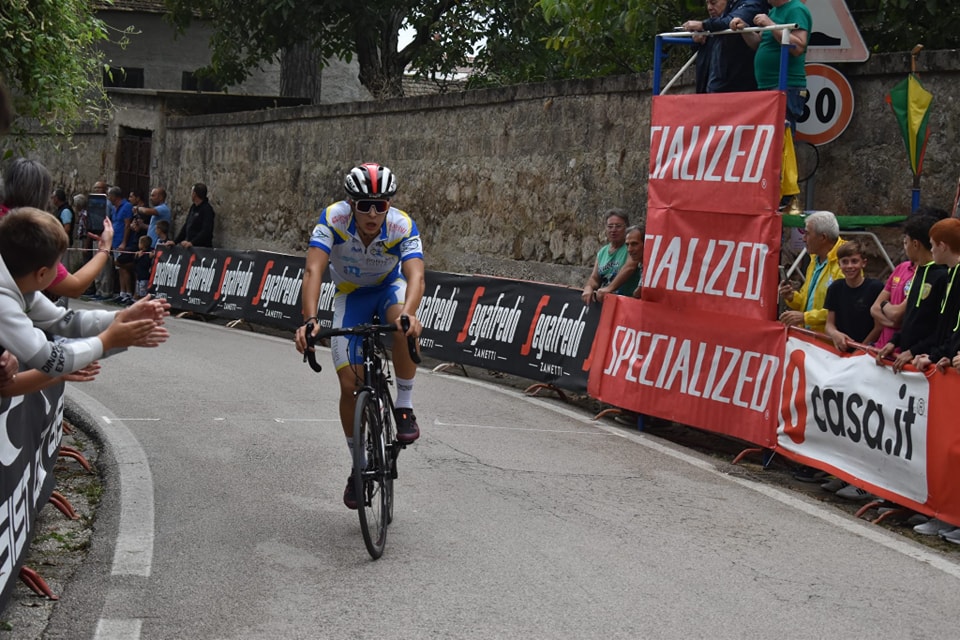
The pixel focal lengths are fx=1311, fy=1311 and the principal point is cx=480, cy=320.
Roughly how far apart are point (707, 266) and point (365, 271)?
3.98 meters

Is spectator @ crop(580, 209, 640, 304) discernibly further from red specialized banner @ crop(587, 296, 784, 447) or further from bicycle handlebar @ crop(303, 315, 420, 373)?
bicycle handlebar @ crop(303, 315, 420, 373)

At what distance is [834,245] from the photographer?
9.70 m

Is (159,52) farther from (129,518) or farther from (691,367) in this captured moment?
(129,518)

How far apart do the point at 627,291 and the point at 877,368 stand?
405cm

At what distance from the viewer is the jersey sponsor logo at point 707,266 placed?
10055 millimetres

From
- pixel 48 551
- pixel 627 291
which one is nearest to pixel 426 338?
pixel 627 291

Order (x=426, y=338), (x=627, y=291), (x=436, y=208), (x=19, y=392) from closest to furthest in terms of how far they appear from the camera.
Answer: (x=19, y=392), (x=627, y=291), (x=426, y=338), (x=436, y=208)

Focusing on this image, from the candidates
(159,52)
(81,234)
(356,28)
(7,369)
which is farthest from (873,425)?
(159,52)

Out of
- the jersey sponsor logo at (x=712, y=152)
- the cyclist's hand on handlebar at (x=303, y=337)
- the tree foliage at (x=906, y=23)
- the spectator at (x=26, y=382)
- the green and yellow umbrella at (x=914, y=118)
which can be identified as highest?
the tree foliage at (x=906, y=23)

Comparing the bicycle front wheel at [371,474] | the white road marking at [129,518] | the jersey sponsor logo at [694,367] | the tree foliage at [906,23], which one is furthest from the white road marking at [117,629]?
the tree foliage at [906,23]

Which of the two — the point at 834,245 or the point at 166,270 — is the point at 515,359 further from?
the point at 166,270

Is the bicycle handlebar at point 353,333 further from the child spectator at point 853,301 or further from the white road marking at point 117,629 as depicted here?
the child spectator at point 853,301

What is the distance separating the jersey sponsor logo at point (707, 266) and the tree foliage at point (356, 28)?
15.0m

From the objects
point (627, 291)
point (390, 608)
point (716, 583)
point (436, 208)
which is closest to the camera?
point (390, 608)
